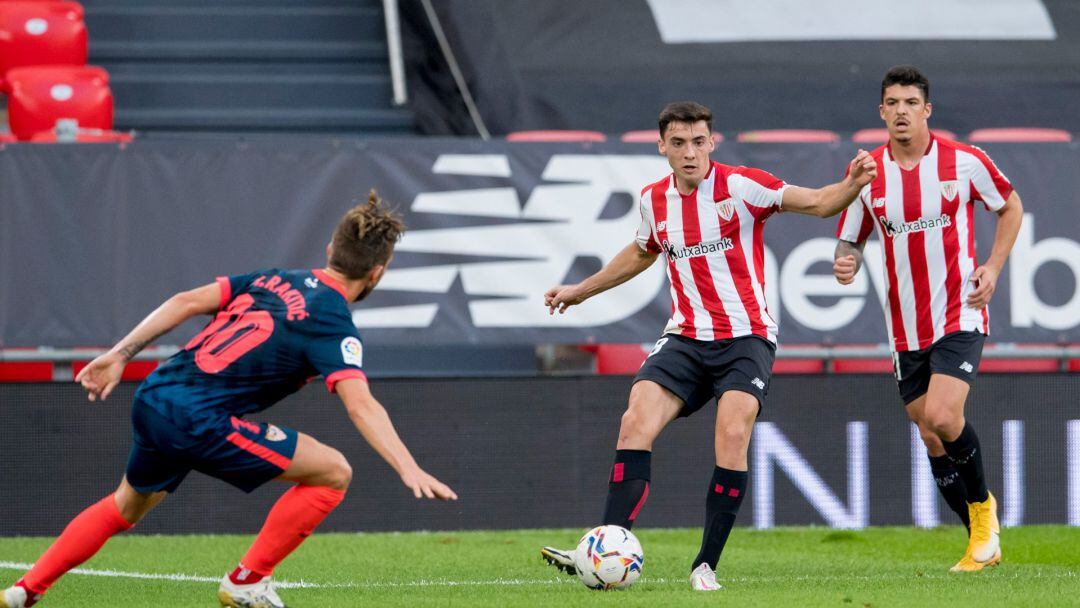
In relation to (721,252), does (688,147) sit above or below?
above

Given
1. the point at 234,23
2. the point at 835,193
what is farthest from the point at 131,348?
the point at 234,23

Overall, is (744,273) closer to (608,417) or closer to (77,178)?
(608,417)

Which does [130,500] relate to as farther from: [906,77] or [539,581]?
[906,77]

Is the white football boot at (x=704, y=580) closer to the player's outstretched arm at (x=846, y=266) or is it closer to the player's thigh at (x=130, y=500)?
the player's outstretched arm at (x=846, y=266)

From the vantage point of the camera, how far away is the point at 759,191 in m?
6.91

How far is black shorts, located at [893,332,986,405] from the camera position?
24.0 ft

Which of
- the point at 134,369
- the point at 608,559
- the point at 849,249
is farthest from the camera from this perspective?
the point at 134,369

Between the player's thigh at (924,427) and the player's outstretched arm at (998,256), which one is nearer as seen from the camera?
the player's outstretched arm at (998,256)

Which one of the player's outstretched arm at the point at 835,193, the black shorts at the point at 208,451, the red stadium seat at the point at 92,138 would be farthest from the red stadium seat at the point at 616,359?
the black shorts at the point at 208,451

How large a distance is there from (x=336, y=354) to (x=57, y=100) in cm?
728

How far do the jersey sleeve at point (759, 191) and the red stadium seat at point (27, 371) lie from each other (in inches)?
186

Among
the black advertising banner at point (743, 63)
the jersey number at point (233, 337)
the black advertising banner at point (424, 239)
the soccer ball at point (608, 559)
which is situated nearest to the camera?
the jersey number at point (233, 337)

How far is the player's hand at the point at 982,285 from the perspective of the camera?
7.07m

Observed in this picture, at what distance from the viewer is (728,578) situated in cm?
716
